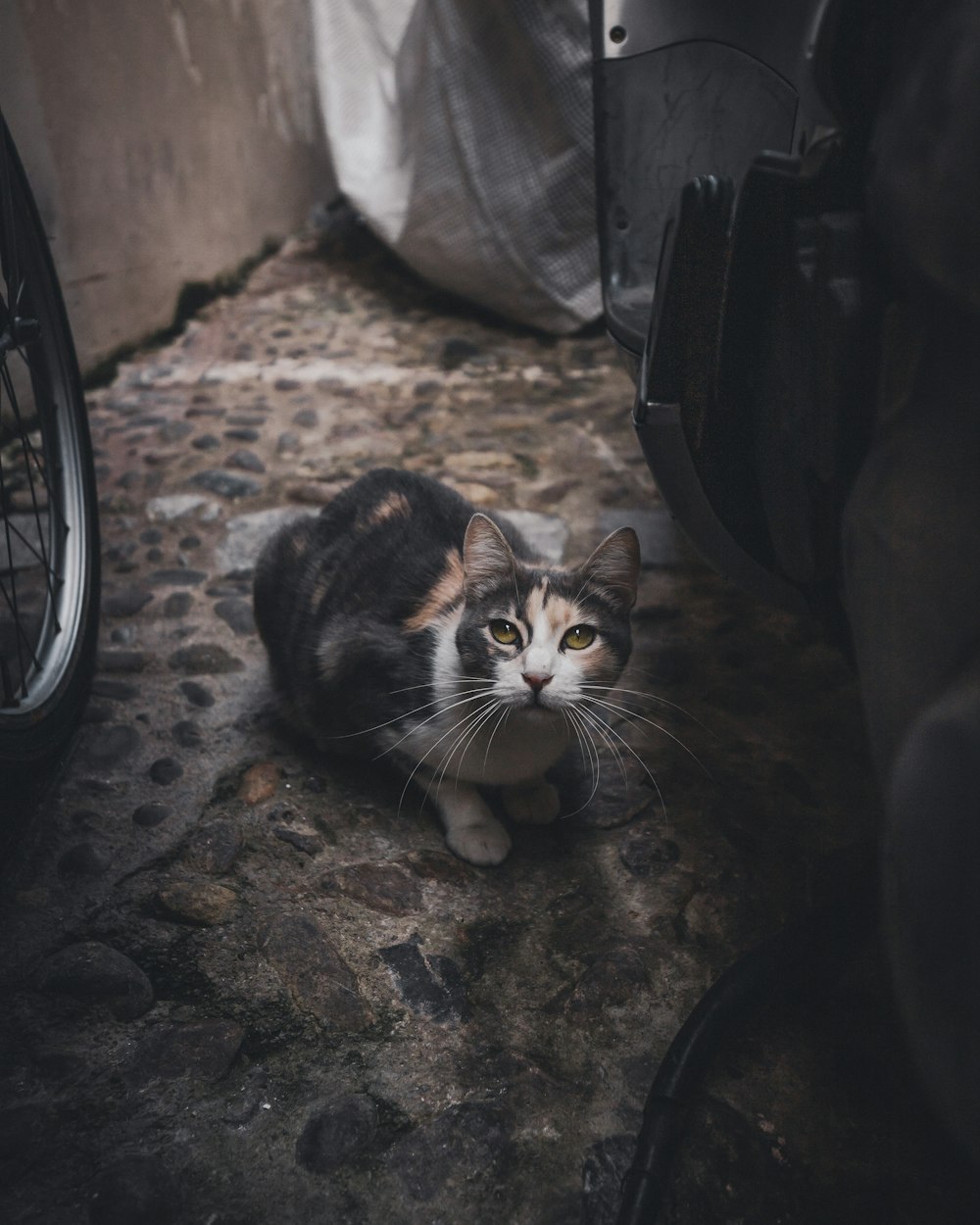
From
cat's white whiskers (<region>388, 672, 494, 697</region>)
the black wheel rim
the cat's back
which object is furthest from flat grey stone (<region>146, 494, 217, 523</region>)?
cat's white whiskers (<region>388, 672, 494, 697</region>)

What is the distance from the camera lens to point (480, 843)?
1.63 metres

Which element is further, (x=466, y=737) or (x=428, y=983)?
(x=466, y=737)

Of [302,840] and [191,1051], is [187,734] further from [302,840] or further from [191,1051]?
[191,1051]

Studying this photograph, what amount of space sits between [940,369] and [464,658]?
0.91 m

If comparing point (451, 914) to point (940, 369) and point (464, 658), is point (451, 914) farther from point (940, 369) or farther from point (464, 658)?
point (940, 369)

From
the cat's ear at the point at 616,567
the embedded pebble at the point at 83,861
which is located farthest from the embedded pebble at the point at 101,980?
the cat's ear at the point at 616,567

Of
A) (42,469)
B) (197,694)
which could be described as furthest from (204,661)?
(42,469)

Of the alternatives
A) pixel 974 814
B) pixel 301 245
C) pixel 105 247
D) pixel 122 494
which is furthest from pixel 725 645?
pixel 301 245

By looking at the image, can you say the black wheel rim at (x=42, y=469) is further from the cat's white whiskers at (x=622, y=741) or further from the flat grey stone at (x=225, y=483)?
the cat's white whiskers at (x=622, y=741)

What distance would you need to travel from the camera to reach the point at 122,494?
2.86 meters

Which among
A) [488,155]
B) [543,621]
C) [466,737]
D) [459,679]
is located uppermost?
[488,155]

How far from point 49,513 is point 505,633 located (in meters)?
1.08

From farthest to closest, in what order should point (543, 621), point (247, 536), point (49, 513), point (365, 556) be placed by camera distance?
1. point (247, 536)
2. point (49, 513)
3. point (365, 556)
4. point (543, 621)

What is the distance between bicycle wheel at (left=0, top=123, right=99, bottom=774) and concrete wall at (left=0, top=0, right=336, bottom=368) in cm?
148
